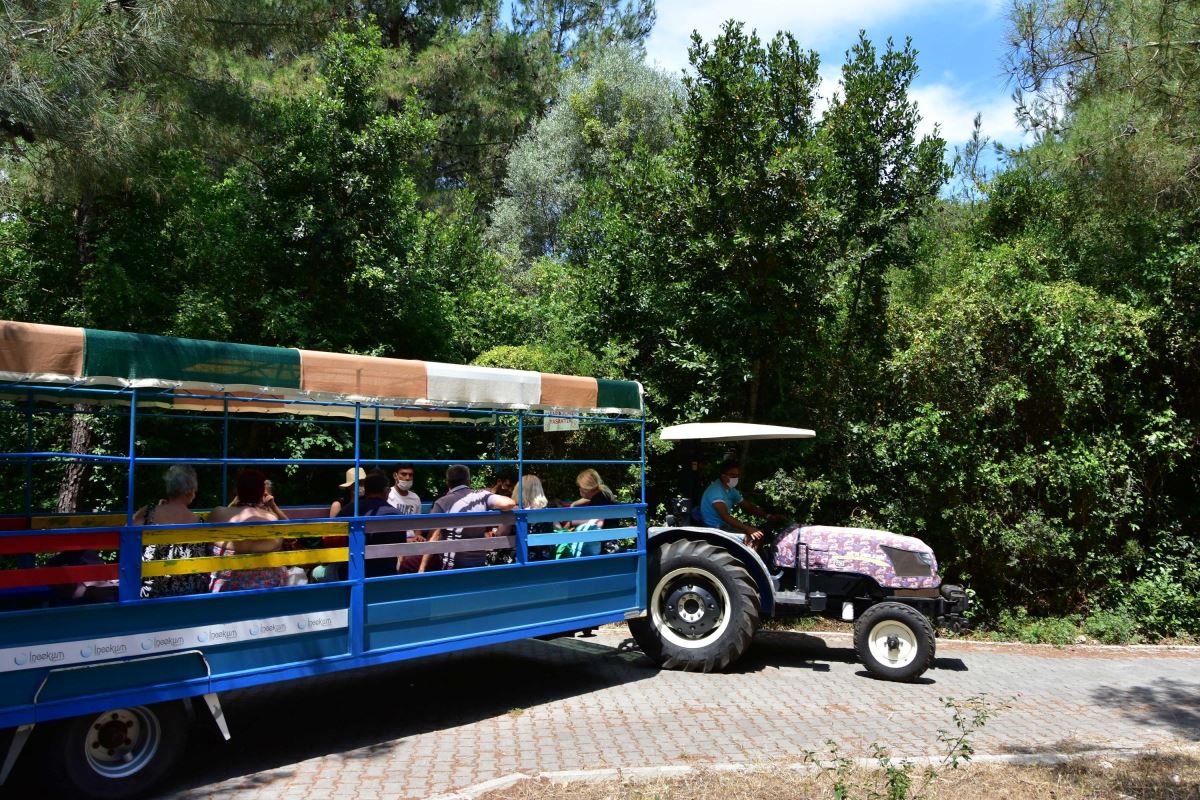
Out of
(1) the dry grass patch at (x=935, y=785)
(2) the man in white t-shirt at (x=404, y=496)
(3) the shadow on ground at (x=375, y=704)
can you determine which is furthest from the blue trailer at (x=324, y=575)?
(1) the dry grass patch at (x=935, y=785)

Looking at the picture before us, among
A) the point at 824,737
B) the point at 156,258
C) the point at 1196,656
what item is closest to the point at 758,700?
the point at 824,737

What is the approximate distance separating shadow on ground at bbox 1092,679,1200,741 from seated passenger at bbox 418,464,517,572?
203 inches

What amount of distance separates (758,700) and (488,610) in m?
2.33

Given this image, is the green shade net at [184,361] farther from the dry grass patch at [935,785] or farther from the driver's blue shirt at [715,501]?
the driver's blue shirt at [715,501]

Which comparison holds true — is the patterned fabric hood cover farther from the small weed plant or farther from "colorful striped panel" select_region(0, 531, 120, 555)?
"colorful striped panel" select_region(0, 531, 120, 555)

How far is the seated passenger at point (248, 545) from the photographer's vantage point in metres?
5.63

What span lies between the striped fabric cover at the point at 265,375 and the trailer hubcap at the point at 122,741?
1807mm

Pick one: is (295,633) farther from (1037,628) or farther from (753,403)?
(1037,628)

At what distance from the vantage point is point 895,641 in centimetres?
814

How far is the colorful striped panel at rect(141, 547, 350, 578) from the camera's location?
5035 millimetres

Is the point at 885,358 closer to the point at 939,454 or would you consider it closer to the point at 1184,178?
the point at 939,454

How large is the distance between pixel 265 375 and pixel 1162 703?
747cm

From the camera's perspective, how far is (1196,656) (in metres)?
9.64

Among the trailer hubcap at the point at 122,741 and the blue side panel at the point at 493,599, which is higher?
the blue side panel at the point at 493,599
